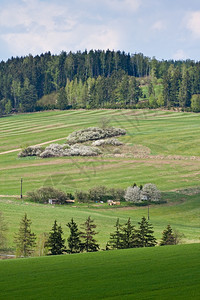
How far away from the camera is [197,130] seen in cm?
14388

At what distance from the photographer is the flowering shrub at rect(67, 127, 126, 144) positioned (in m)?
132

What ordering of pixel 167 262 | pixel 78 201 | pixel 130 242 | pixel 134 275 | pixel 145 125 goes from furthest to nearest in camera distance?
pixel 145 125 < pixel 78 201 < pixel 130 242 < pixel 167 262 < pixel 134 275

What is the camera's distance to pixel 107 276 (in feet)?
101

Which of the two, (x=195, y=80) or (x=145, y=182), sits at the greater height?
(x=195, y=80)

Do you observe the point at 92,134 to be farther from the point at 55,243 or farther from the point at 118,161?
the point at 55,243

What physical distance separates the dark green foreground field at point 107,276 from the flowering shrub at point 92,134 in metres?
92.1

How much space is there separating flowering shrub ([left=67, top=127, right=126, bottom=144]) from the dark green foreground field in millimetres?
92105

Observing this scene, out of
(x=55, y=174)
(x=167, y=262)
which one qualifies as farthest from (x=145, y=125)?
(x=167, y=262)

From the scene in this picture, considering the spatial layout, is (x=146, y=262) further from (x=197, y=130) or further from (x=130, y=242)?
(x=197, y=130)

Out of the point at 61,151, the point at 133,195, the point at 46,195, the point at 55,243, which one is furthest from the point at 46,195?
the point at 61,151

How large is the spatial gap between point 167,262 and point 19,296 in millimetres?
13523

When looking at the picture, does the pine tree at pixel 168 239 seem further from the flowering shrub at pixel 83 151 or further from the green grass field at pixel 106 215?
the flowering shrub at pixel 83 151

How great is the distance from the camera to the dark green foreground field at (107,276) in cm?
2645

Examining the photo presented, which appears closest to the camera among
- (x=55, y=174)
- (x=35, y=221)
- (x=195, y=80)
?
(x=35, y=221)
